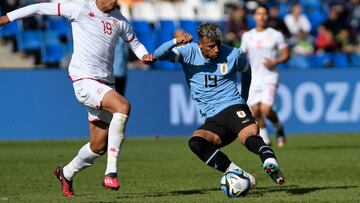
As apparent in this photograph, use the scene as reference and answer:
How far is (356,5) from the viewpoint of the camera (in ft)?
98.5

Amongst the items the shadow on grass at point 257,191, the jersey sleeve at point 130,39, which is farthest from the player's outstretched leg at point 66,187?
the jersey sleeve at point 130,39

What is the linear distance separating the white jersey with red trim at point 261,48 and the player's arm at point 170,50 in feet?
22.8

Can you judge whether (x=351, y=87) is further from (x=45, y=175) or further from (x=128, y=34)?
(x=128, y=34)

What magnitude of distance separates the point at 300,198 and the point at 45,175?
4.70 metres

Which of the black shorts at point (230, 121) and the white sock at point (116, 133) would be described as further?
the black shorts at point (230, 121)

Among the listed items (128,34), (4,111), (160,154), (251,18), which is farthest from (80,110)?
(128,34)

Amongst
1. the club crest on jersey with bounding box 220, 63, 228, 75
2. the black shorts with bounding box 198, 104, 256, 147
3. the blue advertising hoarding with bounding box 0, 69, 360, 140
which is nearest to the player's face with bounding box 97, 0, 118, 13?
the club crest on jersey with bounding box 220, 63, 228, 75

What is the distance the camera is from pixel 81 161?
432 inches

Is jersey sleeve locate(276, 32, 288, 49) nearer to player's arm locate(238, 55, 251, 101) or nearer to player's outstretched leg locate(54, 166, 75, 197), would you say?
player's arm locate(238, 55, 251, 101)

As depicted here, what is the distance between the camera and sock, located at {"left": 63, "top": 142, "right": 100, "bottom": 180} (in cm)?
1091

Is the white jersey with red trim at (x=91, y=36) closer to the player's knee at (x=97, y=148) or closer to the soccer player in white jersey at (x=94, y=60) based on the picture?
the soccer player in white jersey at (x=94, y=60)

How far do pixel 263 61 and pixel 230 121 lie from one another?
731 cm

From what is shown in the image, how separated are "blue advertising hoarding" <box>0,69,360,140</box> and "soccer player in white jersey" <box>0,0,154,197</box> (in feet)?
32.8

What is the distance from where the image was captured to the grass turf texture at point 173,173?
10555 millimetres
